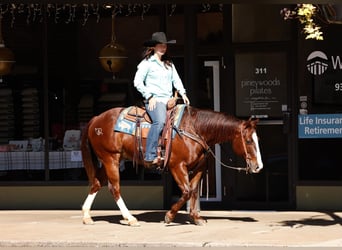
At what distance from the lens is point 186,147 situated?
396 inches

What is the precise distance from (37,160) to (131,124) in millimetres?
2691

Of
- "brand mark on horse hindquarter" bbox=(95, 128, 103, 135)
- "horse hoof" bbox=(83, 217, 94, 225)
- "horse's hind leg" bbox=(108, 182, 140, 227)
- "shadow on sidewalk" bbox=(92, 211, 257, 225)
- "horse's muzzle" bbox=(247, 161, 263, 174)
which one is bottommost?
"shadow on sidewalk" bbox=(92, 211, 257, 225)

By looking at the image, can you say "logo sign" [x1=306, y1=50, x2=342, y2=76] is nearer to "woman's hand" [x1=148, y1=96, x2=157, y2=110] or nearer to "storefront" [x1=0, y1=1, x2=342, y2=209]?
"storefront" [x1=0, y1=1, x2=342, y2=209]

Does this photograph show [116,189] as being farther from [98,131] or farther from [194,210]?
[194,210]

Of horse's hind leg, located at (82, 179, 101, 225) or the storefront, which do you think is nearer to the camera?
horse's hind leg, located at (82, 179, 101, 225)

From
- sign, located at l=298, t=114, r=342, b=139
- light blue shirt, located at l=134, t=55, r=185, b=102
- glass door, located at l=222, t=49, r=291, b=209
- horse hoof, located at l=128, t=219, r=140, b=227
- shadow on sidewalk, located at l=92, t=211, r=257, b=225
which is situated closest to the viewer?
light blue shirt, located at l=134, t=55, r=185, b=102

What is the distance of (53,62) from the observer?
39.8 ft

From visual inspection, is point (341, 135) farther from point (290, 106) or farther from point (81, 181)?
point (81, 181)

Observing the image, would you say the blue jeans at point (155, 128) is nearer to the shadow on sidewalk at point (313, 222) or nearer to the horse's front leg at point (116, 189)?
the horse's front leg at point (116, 189)

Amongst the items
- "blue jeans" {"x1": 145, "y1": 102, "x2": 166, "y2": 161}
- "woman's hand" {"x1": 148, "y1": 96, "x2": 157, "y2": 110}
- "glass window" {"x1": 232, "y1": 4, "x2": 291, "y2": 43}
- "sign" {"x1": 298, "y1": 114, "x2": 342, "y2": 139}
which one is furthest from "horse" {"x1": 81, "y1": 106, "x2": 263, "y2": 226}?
"glass window" {"x1": 232, "y1": 4, "x2": 291, "y2": 43}

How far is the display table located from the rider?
2.50 m

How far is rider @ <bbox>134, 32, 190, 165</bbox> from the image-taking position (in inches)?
393

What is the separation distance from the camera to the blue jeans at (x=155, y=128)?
9977 mm

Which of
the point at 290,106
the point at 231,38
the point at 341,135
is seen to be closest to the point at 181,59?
the point at 231,38
